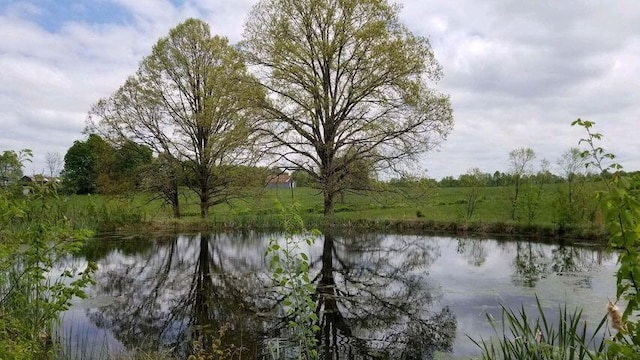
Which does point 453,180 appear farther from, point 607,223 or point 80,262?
point 607,223

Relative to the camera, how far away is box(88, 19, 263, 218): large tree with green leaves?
2572cm

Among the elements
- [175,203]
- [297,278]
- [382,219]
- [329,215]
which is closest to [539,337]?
[297,278]

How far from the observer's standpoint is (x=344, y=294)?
10.1 meters

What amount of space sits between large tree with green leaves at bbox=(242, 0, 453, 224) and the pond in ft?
17.3

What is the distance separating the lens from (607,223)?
2.24 metres

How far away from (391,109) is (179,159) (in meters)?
12.7

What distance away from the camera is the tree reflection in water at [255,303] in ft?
22.8

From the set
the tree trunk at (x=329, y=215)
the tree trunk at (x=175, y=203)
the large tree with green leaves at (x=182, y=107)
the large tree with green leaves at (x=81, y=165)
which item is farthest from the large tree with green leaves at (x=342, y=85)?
the large tree with green leaves at (x=81, y=165)

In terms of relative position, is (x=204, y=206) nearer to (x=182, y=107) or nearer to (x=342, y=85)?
(x=182, y=107)

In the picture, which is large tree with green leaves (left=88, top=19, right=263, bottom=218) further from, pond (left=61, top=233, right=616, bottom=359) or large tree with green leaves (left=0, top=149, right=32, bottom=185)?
large tree with green leaves (left=0, top=149, right=32, bottom=185)

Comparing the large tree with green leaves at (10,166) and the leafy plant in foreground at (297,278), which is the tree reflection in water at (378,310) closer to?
the leafy plant in foreground at (297,278)

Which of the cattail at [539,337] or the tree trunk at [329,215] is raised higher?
the tree trunk at [329,215]

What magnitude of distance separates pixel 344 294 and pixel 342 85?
44.0 ft

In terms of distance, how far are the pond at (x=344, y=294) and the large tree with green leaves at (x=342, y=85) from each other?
5.29 meters
